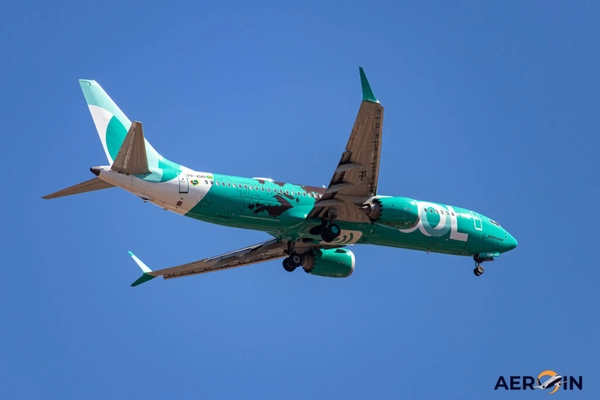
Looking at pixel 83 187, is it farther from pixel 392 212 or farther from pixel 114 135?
pixel 392 212

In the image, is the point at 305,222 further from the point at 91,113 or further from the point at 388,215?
the point at 91,113

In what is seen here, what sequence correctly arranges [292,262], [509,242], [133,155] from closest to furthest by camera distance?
[133,155], [292,262], [509,242]

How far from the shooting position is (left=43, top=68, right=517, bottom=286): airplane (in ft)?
119

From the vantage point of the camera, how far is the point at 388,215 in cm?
3903

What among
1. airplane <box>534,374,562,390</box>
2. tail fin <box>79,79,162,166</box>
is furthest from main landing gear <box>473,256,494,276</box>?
tail fin <box>79,79,162,166</box>

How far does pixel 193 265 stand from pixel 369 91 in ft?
51.5

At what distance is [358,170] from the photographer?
37531 millimetres

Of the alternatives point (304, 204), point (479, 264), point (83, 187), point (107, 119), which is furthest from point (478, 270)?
point (83, 187)

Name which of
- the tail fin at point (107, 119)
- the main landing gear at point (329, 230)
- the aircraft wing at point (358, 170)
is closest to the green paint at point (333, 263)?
the main landing gear at point (329, 230)

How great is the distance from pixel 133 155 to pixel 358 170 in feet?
28.7

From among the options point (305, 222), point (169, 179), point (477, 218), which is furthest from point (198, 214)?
point (477, 218)

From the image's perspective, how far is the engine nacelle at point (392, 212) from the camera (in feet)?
128

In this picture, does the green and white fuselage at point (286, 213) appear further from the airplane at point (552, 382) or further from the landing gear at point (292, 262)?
the airplane at point (552, 382)

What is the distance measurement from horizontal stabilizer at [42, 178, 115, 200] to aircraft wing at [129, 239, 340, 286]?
8786 millimetres
